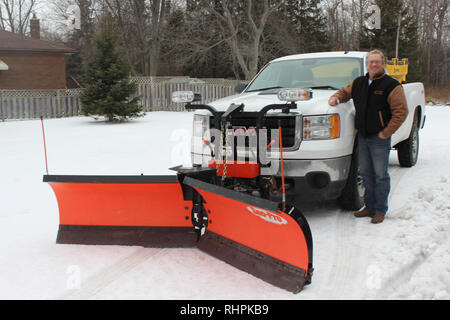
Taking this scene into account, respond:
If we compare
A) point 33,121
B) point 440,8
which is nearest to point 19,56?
point 33,121

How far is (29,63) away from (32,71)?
1.55 feet

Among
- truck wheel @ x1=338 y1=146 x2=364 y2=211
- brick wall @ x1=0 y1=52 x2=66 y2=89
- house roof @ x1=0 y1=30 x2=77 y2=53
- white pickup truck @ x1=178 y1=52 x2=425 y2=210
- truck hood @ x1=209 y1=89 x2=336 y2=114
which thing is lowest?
truck wheel @ x1=338 y1=146 x2=364 y2=211

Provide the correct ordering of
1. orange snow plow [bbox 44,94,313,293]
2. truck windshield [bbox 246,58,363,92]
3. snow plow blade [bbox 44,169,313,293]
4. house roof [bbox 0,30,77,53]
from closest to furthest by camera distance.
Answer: snow plow blade [bbox 44,169,313,293], orange snow plow [bbox 44,94,313,293], truck windshield [bbox 246,58,363,92], house roof [bbox 0,30,77,53]

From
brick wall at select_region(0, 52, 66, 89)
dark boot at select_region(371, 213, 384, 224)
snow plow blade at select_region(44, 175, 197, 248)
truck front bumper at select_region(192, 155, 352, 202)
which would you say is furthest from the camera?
brick wall at select_region(0, 52, 66, 89)

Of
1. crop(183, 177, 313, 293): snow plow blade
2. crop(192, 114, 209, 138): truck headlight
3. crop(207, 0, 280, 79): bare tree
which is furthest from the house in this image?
crop(183, 177, 313, 293): snow plow blade

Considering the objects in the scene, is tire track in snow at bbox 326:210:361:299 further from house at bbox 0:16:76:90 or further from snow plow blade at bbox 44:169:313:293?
house at bbox 0:16:76:90

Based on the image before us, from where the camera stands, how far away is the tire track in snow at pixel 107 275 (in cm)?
339

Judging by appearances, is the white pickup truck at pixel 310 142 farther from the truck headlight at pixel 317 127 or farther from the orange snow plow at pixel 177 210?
the orange snow plow at pixel 177 210

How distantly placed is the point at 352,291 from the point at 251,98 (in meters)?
2.67

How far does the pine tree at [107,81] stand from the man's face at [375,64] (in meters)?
13.3

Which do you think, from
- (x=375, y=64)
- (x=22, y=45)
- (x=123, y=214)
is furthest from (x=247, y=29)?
(x=123, y=214)

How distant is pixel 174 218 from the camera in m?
4.40

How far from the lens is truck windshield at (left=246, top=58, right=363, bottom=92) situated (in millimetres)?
5781

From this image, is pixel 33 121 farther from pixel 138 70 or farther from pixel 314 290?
pixel 138 70
